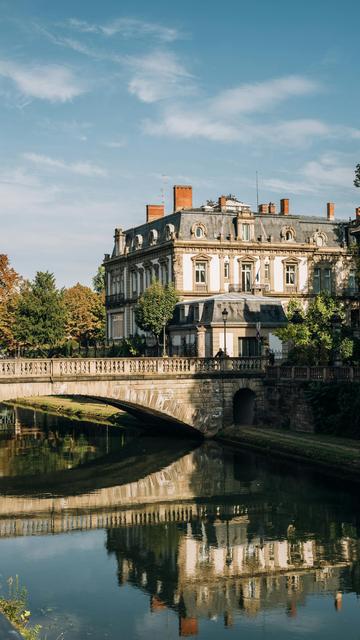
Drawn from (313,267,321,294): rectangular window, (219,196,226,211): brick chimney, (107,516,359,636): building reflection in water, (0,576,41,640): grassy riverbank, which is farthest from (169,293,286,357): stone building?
(0,576,41,640): grassy riverbank

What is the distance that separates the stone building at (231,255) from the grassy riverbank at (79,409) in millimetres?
13979

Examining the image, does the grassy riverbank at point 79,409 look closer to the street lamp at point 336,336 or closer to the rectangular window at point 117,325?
the rectangular window at point 117,325

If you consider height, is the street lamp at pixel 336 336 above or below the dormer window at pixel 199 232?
below

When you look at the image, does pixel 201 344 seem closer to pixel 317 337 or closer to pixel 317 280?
pixel 317 337

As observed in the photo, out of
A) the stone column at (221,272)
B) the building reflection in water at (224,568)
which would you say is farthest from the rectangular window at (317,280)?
the building reflection in water at (224,568)

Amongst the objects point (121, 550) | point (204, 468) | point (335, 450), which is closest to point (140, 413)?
point (204, 468)

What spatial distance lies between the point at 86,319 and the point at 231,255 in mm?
30580

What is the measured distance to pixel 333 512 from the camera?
3469 cm

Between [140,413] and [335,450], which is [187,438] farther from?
[335,450]

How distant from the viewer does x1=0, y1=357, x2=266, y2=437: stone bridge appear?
49.7 metres

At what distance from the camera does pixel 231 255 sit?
86.3m

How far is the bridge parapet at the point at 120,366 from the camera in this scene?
49.5m

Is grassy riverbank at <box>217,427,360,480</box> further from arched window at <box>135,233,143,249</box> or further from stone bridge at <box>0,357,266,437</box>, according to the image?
arched window at <box>135,233,143,249</box>

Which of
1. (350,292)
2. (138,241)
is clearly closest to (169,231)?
(138,241)
